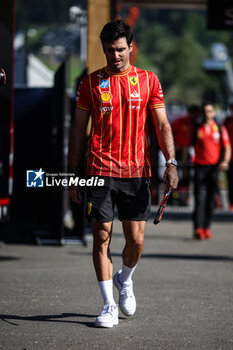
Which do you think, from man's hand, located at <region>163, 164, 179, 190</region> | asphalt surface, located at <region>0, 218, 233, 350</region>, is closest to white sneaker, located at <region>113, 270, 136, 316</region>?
asphalt surface, located at <region>0, 218, 233, 350</region>

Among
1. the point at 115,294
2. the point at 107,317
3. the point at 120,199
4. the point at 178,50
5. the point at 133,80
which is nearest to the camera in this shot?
Answer: the point at 107,317

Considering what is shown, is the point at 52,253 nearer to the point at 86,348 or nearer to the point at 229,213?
the point at 86,348

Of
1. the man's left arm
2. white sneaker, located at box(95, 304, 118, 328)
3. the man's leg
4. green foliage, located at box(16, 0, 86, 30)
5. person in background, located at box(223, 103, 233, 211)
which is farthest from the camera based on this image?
green foliage, located at box(16, 0, 86, 30)

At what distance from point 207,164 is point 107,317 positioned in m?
6.72

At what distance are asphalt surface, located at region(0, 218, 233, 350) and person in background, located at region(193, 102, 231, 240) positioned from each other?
1128 mm

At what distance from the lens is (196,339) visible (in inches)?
198

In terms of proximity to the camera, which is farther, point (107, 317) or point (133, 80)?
point (133, 80)

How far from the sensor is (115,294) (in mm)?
6797

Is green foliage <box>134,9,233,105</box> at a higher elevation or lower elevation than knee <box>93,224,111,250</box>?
higher

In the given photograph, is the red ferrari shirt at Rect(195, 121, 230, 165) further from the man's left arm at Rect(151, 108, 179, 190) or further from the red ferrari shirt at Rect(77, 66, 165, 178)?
the red ferrari shirt at Rect(77, 66, 165, 178)

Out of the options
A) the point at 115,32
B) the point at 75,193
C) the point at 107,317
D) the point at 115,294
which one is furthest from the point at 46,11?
the point at 107,317

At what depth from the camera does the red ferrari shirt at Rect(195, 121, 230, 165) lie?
38.4ft

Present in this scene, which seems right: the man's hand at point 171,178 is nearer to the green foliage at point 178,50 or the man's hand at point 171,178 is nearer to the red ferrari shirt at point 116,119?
the red ferrari shirt at point 116,119

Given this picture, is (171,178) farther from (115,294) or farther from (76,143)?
(115,294)
